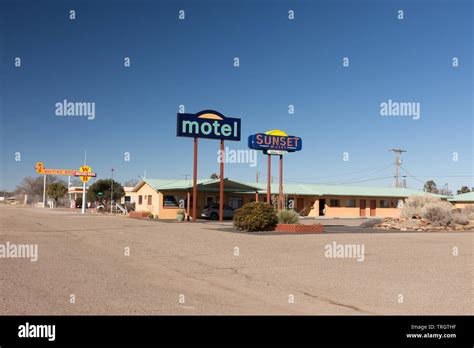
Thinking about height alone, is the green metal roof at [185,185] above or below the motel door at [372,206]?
above

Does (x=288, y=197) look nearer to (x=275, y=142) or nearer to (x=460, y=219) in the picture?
(x=275, y=142)

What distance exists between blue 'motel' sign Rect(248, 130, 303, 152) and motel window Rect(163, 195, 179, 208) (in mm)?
10669

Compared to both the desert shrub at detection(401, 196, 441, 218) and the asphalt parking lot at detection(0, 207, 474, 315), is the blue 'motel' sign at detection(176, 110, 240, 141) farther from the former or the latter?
the asphalt parking lot at detection(0, 207, 474, 315)

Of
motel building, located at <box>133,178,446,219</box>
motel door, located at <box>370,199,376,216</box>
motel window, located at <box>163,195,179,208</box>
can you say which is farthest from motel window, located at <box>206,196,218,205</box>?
motel door, located at <box>370,199,376,216</box>

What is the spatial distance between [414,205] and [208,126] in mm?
15941

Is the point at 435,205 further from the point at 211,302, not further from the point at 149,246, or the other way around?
the point at 211,302

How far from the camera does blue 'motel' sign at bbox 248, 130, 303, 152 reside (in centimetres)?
3653

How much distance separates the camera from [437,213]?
1155 inches

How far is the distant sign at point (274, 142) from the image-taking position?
36.6 m

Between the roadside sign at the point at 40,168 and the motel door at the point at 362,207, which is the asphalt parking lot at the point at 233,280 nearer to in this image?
the motel door at the point at 362,207

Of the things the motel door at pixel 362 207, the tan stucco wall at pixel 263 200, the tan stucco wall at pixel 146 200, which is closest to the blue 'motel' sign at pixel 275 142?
the tan stucco wall at pixel 263 200

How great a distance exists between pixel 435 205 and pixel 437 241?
10214 mm

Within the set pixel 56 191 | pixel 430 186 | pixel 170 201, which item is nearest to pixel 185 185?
pixel 170 201
